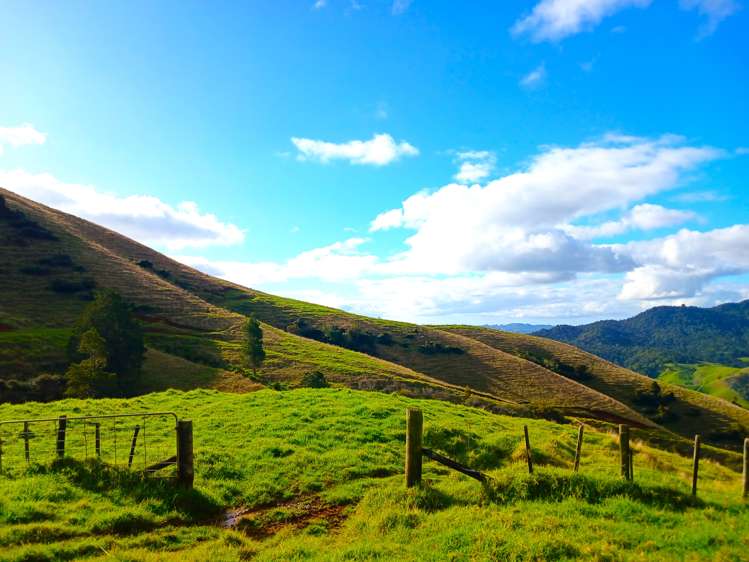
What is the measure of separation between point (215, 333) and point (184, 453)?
6703cm

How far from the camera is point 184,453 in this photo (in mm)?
12742

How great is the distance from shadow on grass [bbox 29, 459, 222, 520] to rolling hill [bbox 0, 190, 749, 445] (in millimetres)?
36173

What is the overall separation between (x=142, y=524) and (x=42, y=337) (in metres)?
52.2

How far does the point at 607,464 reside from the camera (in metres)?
19.4

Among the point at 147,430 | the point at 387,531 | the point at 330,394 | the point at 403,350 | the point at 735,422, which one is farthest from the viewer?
the point at 403,350

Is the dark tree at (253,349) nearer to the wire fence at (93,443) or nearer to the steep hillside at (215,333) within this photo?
the steep hillside at (215,333)

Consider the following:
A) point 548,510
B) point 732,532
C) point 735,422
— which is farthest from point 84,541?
point 735,422

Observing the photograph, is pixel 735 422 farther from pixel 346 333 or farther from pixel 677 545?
pixel 677 545

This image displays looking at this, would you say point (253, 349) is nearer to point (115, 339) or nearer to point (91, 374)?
point (115, 339)

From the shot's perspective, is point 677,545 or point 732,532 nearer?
point 677,545

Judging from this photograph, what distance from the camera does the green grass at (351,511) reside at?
9398 millimetres

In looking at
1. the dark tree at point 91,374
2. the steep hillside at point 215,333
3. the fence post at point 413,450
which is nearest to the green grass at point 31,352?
the steep hillside at point 215,333

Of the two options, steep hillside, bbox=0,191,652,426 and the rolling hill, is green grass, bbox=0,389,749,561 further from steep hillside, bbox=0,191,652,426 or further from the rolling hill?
steep hillside, bbox=0,191,652,426

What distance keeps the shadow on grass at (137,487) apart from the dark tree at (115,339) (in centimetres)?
3618
